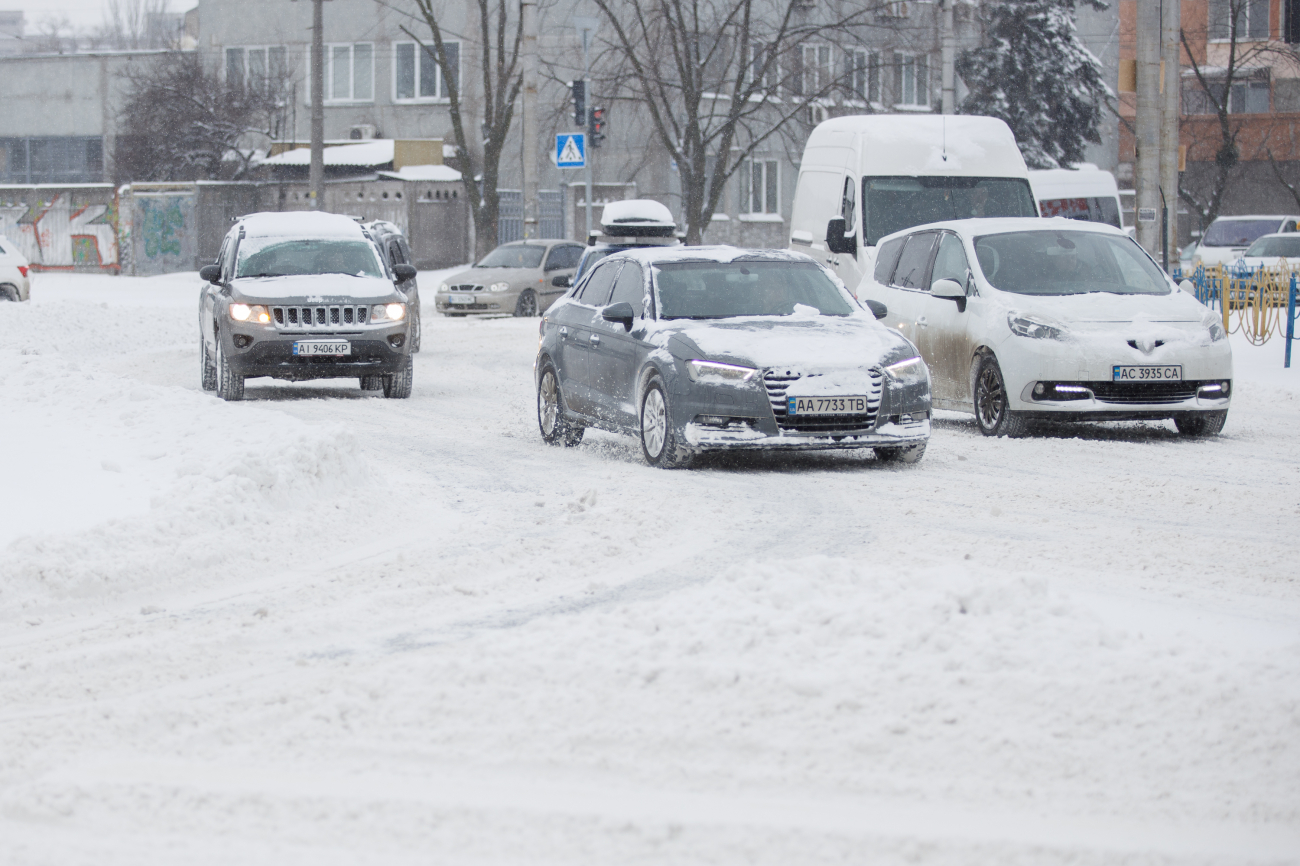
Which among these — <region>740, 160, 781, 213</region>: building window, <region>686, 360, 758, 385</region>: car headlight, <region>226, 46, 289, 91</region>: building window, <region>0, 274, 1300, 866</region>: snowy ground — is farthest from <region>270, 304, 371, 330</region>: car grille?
<region>226, 46, 289, 91</region>: building window

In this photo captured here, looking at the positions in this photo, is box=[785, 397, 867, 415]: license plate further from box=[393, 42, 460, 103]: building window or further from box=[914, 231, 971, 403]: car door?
box=[393, 42, 460, 103]: building window

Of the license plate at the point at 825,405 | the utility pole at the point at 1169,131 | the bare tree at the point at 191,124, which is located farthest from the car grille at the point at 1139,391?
the bare tree at the point at 191,124

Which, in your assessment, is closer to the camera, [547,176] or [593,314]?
[593,314]

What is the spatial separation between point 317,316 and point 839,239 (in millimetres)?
5711

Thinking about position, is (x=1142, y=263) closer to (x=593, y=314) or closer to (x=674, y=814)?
(x=593, y=314)

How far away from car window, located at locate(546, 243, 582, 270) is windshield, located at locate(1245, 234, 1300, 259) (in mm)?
13723

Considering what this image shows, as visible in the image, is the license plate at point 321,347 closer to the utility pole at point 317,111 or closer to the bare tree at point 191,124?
the utility pole at point 317,111

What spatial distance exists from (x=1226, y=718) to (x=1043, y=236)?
9597 millimetres

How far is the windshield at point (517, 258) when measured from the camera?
32.6 meters

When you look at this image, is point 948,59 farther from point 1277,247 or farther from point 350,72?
point 350,72

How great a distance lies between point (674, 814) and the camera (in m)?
4.40

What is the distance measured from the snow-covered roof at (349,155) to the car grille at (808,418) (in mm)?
40456

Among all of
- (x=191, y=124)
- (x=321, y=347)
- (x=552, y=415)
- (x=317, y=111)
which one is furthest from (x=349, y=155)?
(x=552, y=415)

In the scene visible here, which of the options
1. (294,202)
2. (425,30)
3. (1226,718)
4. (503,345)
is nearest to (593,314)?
(1226,718)
